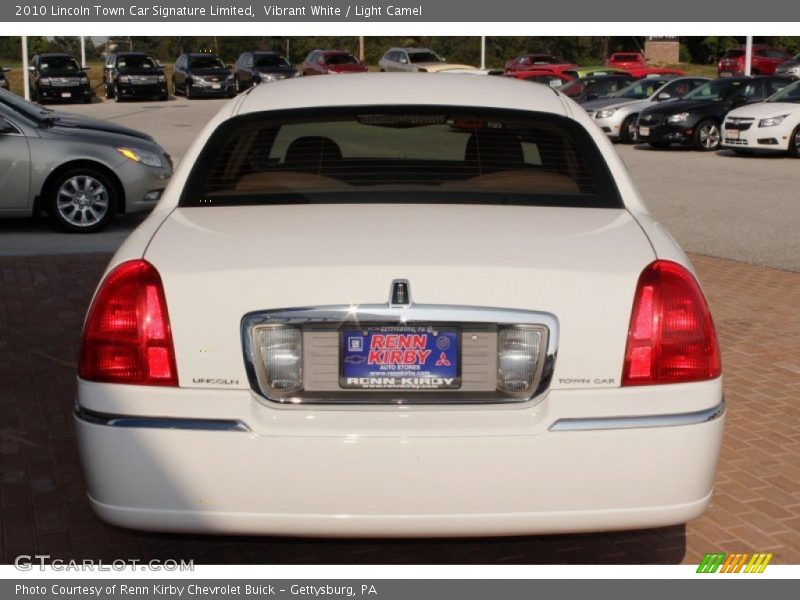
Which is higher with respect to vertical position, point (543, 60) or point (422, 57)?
point (422, 57)

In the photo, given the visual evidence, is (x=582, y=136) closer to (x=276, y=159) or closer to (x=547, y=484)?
(x=276, y=159)

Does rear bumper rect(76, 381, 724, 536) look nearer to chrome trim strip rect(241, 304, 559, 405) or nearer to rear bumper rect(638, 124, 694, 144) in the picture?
chrome trim strip rect(241, 304, 559, 405)

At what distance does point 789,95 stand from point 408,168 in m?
20.5

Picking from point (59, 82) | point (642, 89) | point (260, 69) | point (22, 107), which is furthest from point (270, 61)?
point (22, 107)

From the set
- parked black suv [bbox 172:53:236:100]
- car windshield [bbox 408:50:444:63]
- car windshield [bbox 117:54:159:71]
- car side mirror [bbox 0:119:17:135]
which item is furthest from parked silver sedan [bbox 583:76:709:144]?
car windshield [bbox 117:54:159:71]

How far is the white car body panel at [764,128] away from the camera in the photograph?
875 inches

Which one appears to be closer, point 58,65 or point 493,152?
point 493,152

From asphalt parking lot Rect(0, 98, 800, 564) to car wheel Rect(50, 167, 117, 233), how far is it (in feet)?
0.56

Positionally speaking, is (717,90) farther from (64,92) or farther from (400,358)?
(64,92)

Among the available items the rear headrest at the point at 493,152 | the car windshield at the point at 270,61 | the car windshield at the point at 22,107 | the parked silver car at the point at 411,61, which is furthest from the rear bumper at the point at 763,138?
the car windshield at the point at 270,61

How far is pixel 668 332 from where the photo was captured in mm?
3543

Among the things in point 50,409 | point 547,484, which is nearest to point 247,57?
point 50,409

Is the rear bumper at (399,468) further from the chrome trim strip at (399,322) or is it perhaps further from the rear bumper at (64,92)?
the rear bumper at (64,92)

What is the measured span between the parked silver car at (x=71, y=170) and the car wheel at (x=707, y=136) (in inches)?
576
